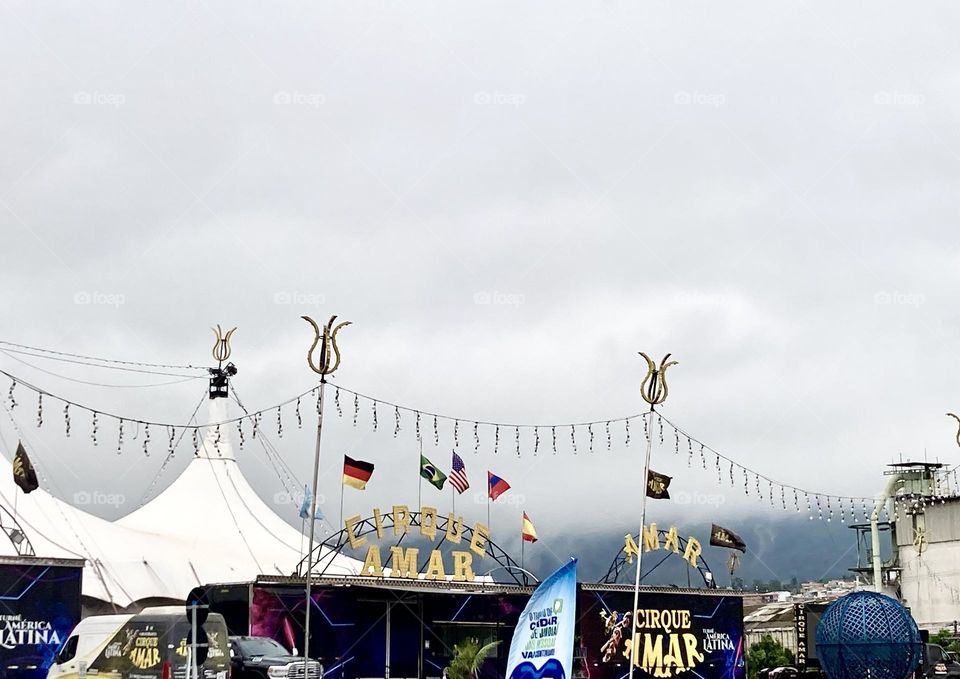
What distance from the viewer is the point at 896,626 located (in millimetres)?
34562

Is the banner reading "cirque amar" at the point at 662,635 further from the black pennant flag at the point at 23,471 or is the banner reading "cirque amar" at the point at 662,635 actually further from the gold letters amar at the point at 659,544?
the black pennant flag at the point at 23,471

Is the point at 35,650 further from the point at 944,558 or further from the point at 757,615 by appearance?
the point at 757,615

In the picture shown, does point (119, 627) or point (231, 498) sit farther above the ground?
point (231, 498)

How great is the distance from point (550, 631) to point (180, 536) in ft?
119

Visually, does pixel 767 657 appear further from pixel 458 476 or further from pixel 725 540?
pixel 458 476

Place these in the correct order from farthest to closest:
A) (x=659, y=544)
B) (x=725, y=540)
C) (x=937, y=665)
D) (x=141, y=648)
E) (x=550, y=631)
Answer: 1. (x=725, y=540)
2. (x=659, y=544)
3. (x=937, y=665)
4. (x=141, y=648)
5. (x=550, y=631)

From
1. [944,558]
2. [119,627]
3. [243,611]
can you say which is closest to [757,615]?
[944,558]

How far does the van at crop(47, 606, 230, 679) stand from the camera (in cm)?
3328

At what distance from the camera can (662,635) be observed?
163 feet

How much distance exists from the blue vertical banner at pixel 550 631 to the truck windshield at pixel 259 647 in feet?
64.1

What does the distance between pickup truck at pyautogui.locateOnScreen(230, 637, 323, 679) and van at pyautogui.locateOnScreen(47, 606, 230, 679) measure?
10.5ft

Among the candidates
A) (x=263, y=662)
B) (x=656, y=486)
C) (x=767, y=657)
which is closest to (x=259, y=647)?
(x=263, y=662)

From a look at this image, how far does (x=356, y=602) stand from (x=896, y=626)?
16851 mm

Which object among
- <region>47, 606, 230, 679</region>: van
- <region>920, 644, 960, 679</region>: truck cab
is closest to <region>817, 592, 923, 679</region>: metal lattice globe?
<region>920, 644, 960, 679</region>: truck cab
